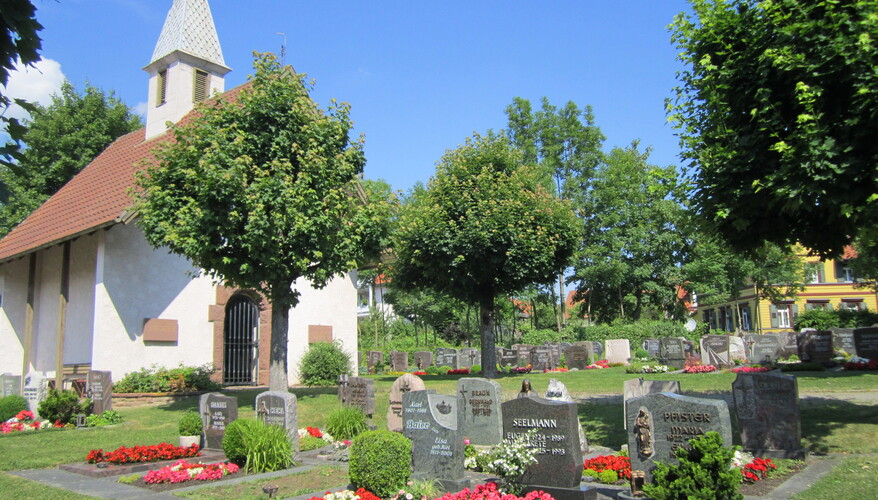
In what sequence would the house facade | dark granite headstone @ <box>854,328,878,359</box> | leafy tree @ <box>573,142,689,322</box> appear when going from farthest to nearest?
1. leafy tree @ <box>573,142,689,322</box>
2. dark granite headstone @ <box>854,328,878,359</box>
3. the house facade

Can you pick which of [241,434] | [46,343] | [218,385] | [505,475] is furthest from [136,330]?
[505,475]

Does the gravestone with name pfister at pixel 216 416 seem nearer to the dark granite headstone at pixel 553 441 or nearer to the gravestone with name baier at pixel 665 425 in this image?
the dark granite headstone at pixel 553 441

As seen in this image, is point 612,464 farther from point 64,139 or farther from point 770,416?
point 64,139

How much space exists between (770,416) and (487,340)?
12.8m

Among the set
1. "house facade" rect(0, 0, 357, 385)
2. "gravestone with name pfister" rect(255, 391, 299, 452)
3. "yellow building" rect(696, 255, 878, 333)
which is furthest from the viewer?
"yellow building" rect(696, 255, 878, 333)

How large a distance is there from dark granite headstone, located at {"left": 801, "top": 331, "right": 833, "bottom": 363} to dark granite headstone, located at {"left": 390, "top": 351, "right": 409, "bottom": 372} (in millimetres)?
19094

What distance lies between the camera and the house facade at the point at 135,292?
1902 centimetres

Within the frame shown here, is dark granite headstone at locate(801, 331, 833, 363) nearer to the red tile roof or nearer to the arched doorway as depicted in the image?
the arched doorway

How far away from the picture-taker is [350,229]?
51.0 ft

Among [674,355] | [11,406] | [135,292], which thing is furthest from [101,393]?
[674,355]

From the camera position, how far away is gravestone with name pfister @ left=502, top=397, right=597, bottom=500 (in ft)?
25.0

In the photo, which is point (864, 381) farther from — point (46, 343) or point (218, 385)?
point (46, 343)

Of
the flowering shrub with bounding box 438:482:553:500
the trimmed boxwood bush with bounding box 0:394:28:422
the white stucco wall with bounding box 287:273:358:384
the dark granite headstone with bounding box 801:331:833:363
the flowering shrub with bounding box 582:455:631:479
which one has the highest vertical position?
the white stucco wall with bounding box 287:273:358:384

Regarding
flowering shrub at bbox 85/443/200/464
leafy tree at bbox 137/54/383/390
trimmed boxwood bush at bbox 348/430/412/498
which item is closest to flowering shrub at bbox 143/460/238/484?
flowering shrub at bbox 85/443/200/464
